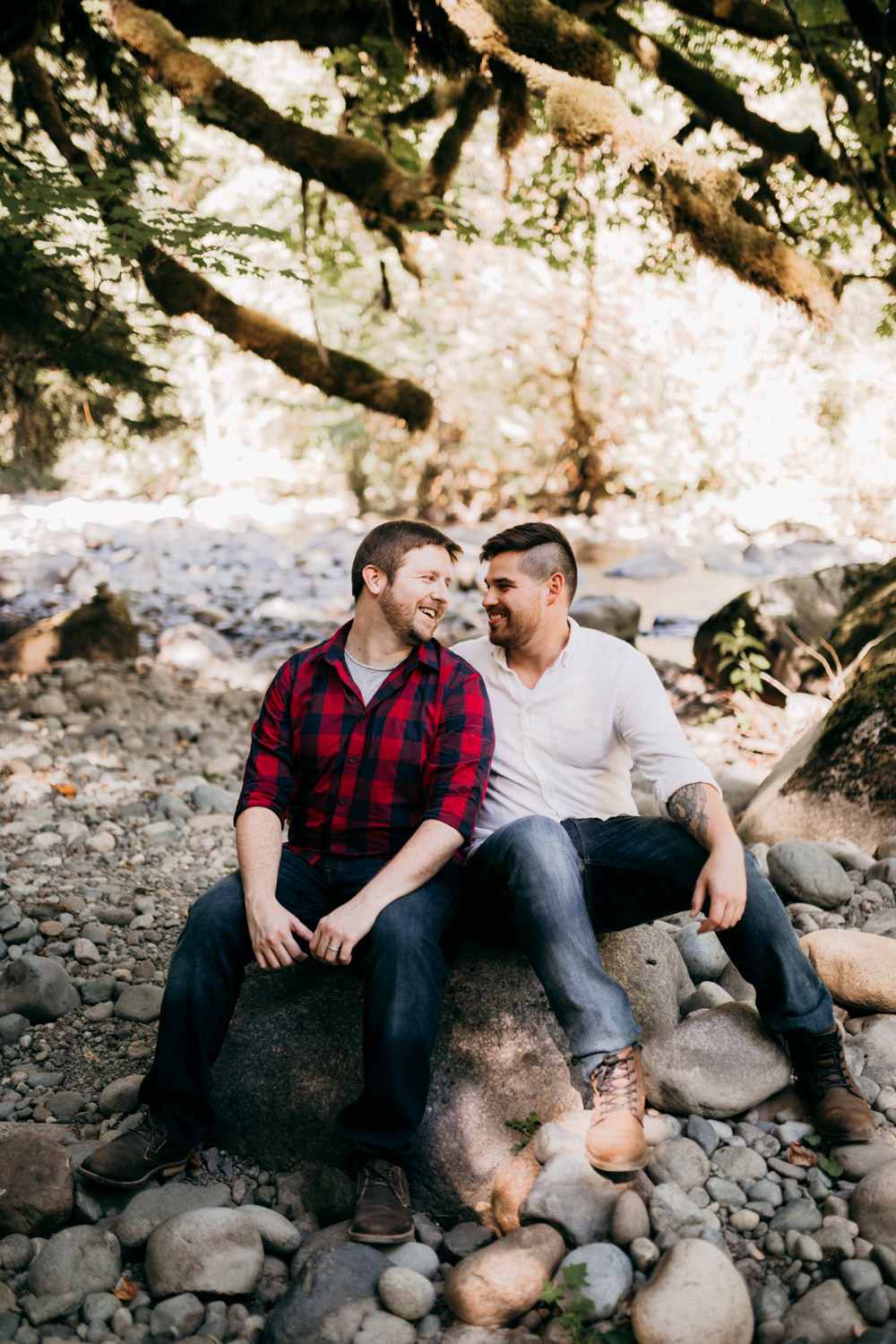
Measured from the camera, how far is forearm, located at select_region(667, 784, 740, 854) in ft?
7.91

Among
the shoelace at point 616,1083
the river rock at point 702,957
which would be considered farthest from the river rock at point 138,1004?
the river rock at point 702,957

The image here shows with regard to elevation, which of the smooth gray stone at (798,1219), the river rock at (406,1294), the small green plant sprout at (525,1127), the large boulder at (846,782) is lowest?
the river rock at (406,1294)

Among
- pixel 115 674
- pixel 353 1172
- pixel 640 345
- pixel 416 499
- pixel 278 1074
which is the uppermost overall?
pixel 640 345

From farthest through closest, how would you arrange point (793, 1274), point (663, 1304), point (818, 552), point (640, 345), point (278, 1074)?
point (640, 345) → point (818, 552) → point (278, 1074) → point (793, 1274) → point (663, 1304)

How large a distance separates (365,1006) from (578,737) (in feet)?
3.08

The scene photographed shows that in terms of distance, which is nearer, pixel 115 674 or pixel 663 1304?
pixel 663 1304

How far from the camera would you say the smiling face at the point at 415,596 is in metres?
2.69

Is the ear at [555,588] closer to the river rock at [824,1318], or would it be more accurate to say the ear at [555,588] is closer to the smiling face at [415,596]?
the smiling face at [415,596]

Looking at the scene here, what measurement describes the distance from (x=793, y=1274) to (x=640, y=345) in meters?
15.8

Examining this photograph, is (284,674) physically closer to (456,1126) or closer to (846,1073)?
(456,1126)

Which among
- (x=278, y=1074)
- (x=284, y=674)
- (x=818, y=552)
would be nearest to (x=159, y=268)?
(x=284, y=674)

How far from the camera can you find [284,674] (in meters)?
2.74

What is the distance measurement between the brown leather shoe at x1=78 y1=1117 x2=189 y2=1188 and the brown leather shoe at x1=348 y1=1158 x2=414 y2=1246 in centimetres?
49

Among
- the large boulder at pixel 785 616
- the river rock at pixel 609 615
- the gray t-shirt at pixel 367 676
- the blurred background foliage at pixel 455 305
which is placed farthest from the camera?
the river rock at pixel 609 615
